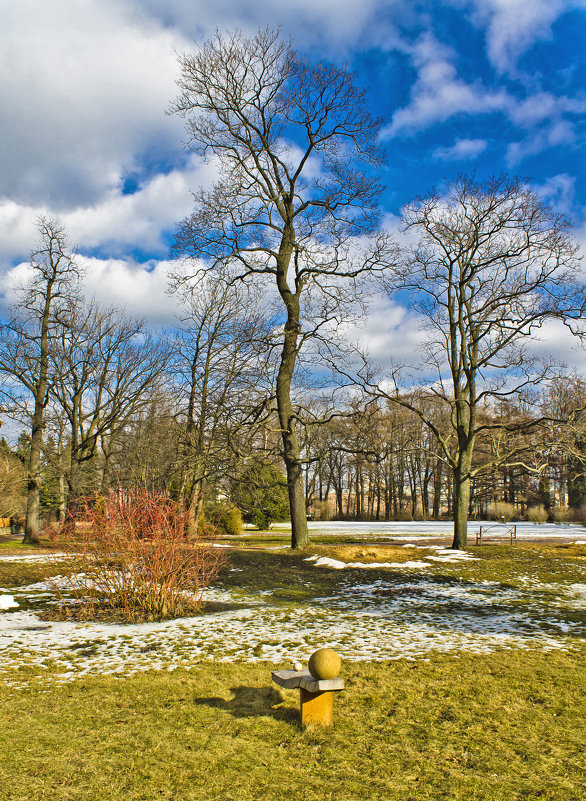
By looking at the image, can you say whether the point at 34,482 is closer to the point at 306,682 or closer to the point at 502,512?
the point at 306,682

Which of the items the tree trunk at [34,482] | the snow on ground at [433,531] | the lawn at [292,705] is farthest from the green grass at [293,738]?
the snow on ground at [433,531]

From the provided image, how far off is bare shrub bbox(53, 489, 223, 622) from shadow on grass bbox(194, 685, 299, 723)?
124 inches

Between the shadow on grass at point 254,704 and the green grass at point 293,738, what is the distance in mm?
17

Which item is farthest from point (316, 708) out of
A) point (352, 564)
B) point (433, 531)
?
point (433, 531)

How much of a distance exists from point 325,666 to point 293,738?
1.80 feet

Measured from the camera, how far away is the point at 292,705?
188 inches

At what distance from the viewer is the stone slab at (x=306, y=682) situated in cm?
415

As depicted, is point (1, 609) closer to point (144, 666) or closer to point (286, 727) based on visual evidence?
point (144, 666)

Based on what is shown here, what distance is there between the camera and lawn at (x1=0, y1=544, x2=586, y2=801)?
11.3 feet

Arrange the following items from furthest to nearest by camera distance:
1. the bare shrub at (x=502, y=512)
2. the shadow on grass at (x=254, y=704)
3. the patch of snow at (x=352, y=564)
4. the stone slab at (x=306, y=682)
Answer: the bare shrub at (x=502, y=512) < the patch of snow at (x=352, y=564) < the shadow on grass at (x=254, y=704) < the stone slab at (x=306, y=682)

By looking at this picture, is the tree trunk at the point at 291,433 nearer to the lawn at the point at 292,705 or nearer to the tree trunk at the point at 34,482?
the lawn at the point at 292,705

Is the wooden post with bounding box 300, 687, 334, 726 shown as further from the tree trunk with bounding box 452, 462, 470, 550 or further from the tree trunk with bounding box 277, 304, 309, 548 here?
the tree trunk with bounding box 452, 462, 470, 550

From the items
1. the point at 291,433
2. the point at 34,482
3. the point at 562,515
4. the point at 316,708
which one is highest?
the point at 291,433

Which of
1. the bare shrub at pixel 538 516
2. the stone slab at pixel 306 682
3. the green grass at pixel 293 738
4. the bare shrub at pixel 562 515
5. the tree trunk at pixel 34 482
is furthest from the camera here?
the bare shrub at pixel 538 516
